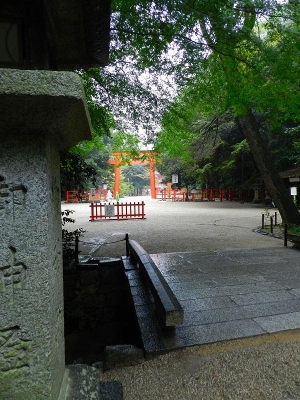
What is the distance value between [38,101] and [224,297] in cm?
335

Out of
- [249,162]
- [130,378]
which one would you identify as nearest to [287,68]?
[130,378]

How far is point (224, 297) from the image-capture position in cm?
353

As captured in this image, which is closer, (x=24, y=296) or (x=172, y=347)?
(x=24, y=296)

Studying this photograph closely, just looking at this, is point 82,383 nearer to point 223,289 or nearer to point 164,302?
point 164,302

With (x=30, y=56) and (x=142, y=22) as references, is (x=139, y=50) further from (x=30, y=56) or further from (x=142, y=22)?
(x=30, y=56)

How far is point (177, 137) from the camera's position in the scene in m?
8.01

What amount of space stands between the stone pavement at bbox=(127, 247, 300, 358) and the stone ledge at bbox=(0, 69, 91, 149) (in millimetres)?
2218

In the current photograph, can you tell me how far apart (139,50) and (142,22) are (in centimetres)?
58

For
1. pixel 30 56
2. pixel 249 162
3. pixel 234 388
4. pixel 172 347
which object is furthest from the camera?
pixel 249 162

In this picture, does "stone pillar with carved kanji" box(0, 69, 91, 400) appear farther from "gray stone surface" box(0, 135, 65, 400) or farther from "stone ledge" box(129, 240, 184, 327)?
"stone ledge" box(129, 240, 184, 327)

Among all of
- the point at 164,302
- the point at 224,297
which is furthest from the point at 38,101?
the point at 224,297

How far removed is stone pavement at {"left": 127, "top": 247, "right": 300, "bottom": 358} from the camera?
8.80ft

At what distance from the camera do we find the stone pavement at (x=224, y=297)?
268cm

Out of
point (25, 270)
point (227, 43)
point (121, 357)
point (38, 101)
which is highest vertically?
point (227, 43)
